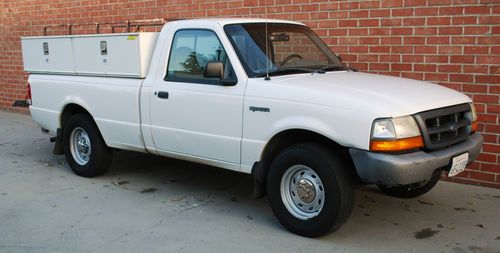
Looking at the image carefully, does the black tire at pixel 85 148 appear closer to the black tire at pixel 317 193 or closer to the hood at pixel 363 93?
the hood at pixel 363 93

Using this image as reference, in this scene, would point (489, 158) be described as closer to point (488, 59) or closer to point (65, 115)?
point (488, 59)

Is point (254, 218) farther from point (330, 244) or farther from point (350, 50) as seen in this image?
point (350, 50)

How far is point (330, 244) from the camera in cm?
451

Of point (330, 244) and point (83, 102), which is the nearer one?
point (330, 244)

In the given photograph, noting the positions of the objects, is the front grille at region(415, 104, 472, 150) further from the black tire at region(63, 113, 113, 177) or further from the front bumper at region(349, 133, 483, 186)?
the black tire at region(63, 113, 113, 177)

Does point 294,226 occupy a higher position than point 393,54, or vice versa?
point 393,54

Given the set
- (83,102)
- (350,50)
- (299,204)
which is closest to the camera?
(299,204)

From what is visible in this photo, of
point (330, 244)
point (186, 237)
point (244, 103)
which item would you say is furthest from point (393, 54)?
point (186, 237)

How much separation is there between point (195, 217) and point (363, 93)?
201 cm

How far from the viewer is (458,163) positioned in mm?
4469

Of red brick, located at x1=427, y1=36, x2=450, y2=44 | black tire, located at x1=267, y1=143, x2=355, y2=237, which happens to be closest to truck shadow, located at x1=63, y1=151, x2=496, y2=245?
black tire, located at x1=267, y1=143, x2=355, y2=237

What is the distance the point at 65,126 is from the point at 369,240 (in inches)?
163

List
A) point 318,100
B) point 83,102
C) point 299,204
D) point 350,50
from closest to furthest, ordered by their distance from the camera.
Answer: point 318,100 < point 299,204 < point 83,102 < point 350,50

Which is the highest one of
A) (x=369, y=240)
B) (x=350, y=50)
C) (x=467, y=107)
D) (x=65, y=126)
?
(x=350, y=50)
